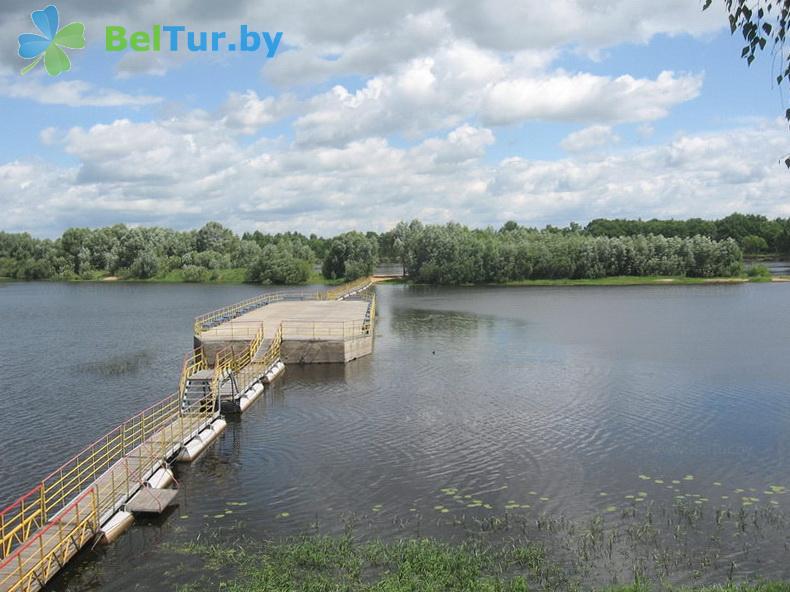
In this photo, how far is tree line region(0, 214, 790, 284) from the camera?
135625mm

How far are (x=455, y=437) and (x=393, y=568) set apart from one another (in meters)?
11.3

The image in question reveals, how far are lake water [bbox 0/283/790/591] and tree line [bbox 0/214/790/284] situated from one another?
77351 mm

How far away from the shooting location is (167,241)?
169m

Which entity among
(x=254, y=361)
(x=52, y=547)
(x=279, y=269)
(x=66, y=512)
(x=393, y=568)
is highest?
(x=279, y=269)

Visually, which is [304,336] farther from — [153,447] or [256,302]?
[256,302]

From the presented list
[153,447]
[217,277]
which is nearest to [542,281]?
[217,277]

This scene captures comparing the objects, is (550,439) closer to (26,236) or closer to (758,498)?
(758,498)

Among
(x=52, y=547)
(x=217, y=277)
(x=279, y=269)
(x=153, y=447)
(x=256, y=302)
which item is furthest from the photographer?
(x=217, y=277)

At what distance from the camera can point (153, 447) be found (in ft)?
77.9

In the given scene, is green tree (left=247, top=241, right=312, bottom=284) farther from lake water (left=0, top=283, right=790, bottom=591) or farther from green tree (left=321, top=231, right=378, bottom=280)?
lake water (left=0, top=283, right=790, bottom=591)

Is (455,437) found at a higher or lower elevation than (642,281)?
lower

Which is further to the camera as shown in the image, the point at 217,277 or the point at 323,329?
the point at 217,277

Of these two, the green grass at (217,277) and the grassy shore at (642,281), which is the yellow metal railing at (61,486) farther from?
the green grass at (217,277)

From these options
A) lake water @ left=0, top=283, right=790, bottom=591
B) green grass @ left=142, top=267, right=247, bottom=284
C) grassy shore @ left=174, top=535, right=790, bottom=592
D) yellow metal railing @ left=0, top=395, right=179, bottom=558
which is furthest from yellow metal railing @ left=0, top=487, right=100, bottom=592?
green grass @ left=142, top=267, right=247, bottom=284
